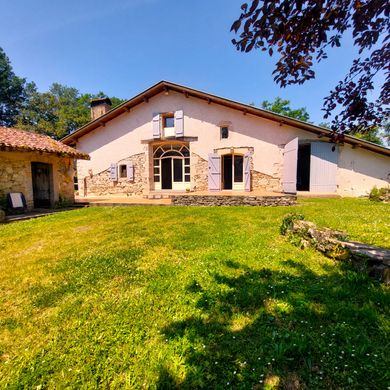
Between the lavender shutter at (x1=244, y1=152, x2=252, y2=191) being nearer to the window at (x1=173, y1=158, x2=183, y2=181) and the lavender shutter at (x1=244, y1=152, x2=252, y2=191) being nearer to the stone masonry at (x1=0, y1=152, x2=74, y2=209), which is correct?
Answer: the window at (x1=173, y1=158, x2=183, y2=181)

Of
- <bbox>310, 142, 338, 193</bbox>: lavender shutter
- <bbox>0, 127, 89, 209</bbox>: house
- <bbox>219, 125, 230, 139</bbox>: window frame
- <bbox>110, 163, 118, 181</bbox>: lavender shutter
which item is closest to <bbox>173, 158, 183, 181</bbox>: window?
<bbox>219, 125, 230, 139</bbox>: window frame

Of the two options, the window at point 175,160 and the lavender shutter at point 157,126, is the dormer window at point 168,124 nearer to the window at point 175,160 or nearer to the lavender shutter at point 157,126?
the lavender shutter at point 157,126

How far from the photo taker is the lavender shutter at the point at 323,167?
10.8 m

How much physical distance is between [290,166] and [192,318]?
10066 millimetres

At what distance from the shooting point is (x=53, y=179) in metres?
9.41

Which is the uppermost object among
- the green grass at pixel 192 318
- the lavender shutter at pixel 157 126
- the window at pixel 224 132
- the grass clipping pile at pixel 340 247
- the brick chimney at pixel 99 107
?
the brick chimney at pixel 99 107

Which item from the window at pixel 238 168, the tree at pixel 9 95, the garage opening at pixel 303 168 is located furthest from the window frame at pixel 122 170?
the tree at pixel 9 95

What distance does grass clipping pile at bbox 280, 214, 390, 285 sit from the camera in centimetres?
275

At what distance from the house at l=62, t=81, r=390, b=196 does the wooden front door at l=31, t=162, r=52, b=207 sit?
4240mm

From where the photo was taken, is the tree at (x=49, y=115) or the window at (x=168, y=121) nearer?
the window at (x=168, y=121)

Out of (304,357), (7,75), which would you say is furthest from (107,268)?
(7,75)

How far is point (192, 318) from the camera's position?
7.28ft

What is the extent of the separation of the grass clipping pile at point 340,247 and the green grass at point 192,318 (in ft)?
0.67

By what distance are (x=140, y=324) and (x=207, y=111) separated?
11846 millimetres
